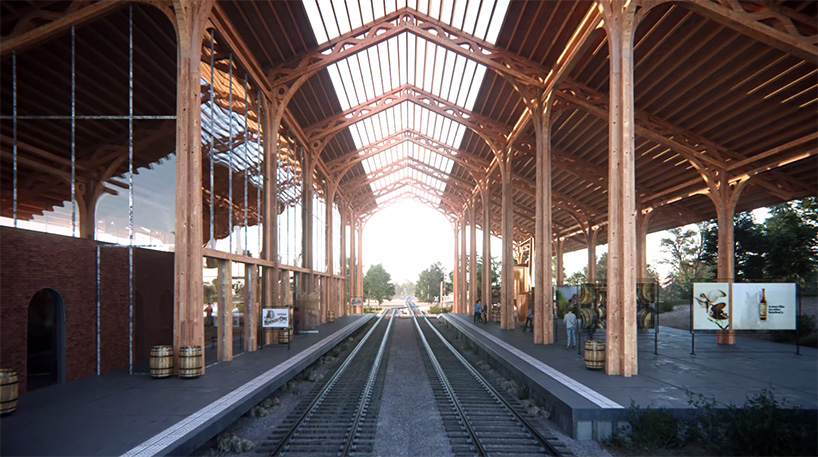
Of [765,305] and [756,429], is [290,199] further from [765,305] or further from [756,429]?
[756,429]

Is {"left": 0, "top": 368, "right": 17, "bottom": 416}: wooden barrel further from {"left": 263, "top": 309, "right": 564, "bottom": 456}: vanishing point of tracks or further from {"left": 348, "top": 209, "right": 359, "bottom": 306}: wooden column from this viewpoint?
{"left": 348, "top": 209, "right": 359, "bottom": 306}: wooden column

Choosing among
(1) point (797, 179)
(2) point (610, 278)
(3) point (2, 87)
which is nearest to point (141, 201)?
(3) point (2, 87)

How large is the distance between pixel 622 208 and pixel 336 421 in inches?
320

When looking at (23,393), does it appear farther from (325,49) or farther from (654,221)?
(654,221)

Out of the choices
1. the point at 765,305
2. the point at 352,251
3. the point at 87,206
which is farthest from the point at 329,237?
the point at 765,305

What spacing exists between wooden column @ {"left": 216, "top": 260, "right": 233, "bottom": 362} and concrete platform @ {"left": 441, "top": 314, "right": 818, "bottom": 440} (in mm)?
8336

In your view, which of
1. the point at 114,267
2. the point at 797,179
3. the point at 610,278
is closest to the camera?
the point at 610,278

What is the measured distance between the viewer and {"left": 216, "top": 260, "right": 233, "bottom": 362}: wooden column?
14719mm

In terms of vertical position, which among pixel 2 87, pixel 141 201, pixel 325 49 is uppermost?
pixel 325 49

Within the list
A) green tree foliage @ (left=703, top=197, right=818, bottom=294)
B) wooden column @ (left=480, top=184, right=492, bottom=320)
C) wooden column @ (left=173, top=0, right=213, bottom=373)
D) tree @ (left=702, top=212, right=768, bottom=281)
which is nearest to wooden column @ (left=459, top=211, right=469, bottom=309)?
wooden column @ (left=480, top=184, right=492, bottom=320)

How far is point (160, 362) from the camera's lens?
459 inches

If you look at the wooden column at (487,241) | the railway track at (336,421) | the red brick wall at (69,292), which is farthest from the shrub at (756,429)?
the wooden column at (487,241)

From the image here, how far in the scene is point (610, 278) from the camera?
11992mm

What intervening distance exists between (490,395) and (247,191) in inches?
442
